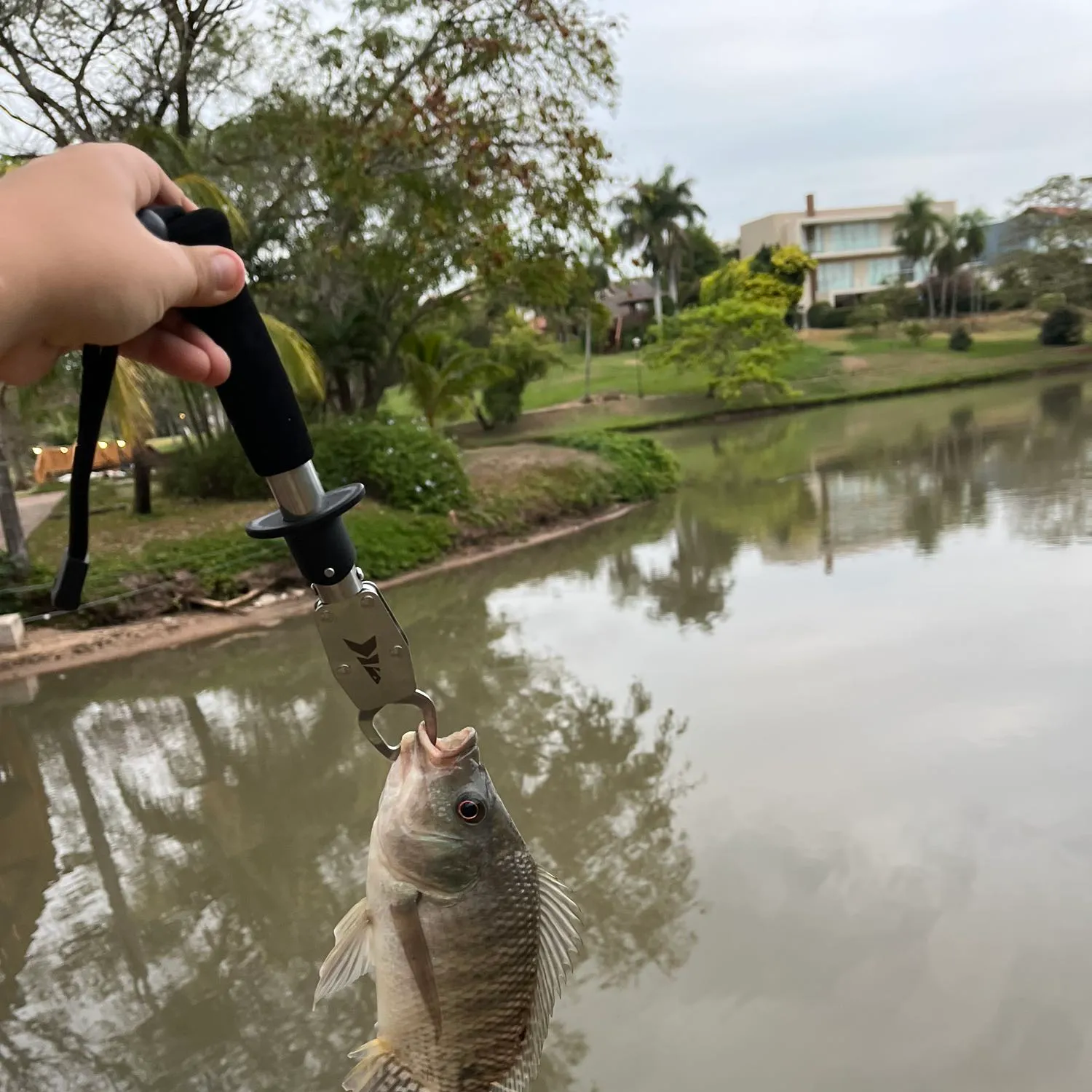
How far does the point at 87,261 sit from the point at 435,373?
42.9ft

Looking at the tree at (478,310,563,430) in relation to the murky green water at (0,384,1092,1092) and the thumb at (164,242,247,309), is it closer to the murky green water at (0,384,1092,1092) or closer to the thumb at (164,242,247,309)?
the murky green water at (0,384,1092,1092)

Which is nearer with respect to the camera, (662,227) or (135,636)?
(135,636)

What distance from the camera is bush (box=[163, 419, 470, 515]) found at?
10.5 meters

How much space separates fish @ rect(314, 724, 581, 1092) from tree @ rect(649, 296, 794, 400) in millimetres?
23738

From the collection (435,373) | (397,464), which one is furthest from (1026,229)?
(397,464)

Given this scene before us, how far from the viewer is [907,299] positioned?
3694 cm

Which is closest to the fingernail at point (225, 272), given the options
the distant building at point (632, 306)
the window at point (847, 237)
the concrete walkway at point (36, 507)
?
the concrete walkway at point (36, 507)

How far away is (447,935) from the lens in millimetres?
1073

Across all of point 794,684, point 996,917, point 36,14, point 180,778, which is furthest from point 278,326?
point 996,917

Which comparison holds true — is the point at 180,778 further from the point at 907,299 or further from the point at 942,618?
the point at 907,299

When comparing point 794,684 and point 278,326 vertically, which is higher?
point 278,326

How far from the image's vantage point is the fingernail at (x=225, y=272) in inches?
36.4

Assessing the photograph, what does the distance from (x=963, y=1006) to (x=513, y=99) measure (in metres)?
9.40

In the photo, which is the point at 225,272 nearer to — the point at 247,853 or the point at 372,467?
the point at 247,853
